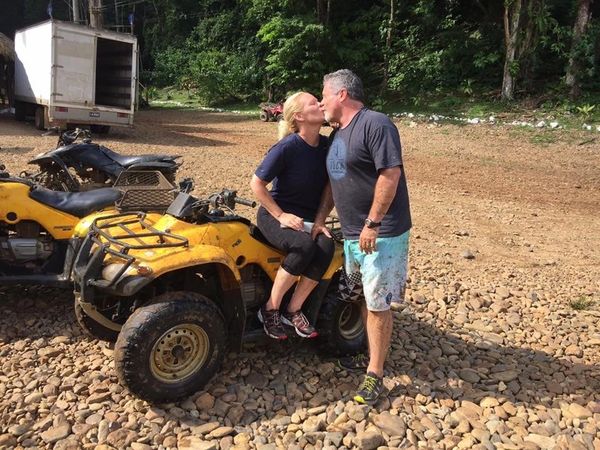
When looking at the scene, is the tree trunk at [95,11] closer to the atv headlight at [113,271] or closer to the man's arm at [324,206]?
the man's arm at [324,206]

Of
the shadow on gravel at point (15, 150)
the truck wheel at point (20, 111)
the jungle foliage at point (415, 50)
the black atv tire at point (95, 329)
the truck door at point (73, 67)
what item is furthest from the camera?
the jungle foliage at point (415, 50)

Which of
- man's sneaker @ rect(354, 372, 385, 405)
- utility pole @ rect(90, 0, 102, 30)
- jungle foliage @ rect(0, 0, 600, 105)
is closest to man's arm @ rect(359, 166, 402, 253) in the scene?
man's sneaker @ rect(354, 372, 385, 405)

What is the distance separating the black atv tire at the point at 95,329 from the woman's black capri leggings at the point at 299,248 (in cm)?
124

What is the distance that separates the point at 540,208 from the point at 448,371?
246 inches

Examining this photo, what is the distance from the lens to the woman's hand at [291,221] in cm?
336

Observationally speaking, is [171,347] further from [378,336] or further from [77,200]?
[77,200]

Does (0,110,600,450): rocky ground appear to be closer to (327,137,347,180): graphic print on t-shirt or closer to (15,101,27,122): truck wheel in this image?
(327,137,347,180): graphic print on t-shirt

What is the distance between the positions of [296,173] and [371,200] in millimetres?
539

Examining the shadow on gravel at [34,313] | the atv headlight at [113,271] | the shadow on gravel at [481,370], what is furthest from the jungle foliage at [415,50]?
the atv headlight at [113,271]

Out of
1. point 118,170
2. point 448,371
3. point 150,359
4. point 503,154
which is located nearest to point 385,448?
point 448,371

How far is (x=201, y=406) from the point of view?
324 cm

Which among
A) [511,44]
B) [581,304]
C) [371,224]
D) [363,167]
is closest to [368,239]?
[371,224]

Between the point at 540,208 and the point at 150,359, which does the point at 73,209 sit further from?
the point at 540,208

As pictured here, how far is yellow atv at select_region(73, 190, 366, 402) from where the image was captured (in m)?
3.03
